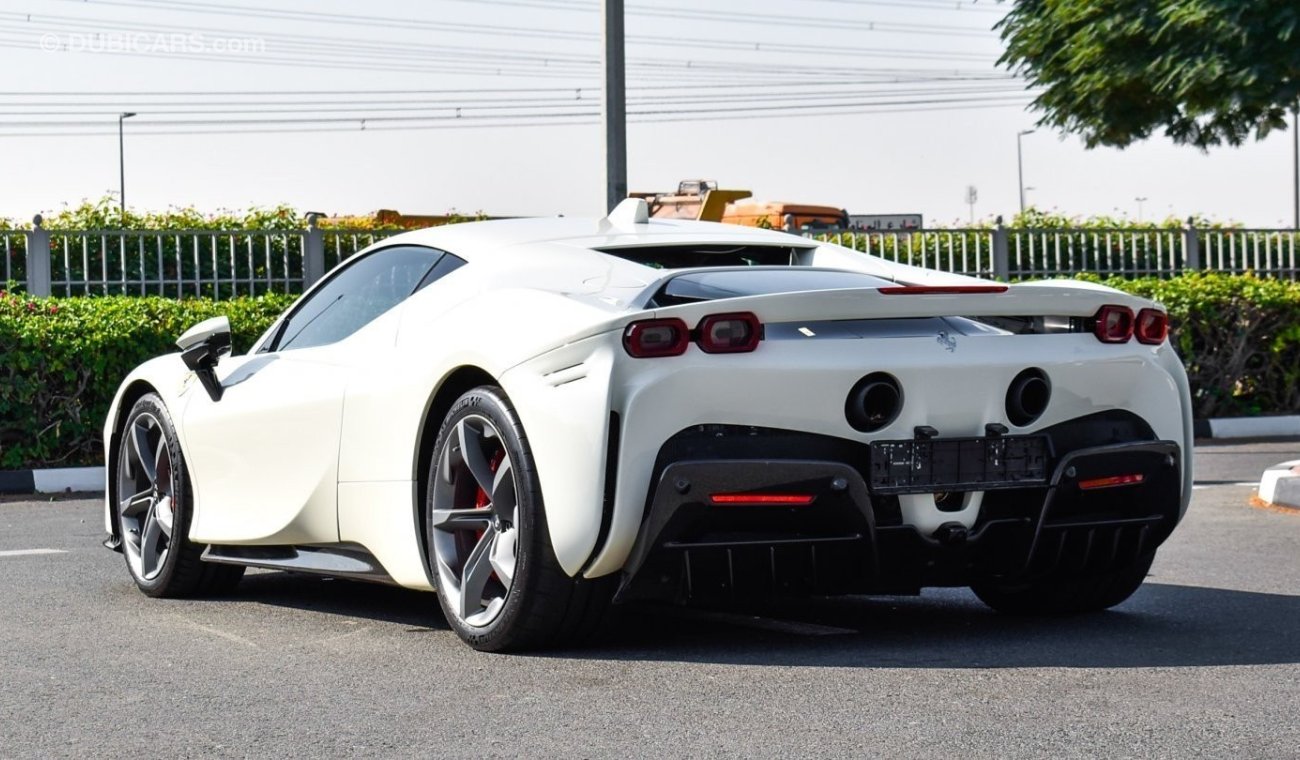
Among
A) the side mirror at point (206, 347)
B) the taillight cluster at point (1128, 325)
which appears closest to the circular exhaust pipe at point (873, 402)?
the taillight cluster at point (1128, 325)

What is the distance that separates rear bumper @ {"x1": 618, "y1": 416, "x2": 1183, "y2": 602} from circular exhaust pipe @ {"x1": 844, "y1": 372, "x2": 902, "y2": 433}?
0.08 meters

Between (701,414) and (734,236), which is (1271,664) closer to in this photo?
(701,414)

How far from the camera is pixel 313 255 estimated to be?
54.1 ft

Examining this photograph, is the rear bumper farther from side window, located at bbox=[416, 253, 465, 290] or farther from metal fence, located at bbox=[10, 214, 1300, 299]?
metal fence, located at bbox=[10, 214, 1300, 299]

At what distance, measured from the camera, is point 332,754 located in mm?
3912

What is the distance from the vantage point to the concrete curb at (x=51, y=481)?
12070mm

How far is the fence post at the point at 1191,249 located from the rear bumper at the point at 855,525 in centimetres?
1471

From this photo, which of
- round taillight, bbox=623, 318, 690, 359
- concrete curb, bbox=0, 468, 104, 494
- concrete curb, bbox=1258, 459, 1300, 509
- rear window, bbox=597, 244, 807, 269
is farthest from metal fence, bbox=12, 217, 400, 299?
round taillight, bbox=623, 318, 690, 359

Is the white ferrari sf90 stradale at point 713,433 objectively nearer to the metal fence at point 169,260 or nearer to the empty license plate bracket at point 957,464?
the empty license plate bracket at point 957,464

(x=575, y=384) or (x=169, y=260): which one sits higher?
(x=169, y=260)

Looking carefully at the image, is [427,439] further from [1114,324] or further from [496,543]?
[1114,324]

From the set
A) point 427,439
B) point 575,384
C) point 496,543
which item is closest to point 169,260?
point 427,439

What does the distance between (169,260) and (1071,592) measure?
1156 centimetres

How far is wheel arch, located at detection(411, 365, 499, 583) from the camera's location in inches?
210
